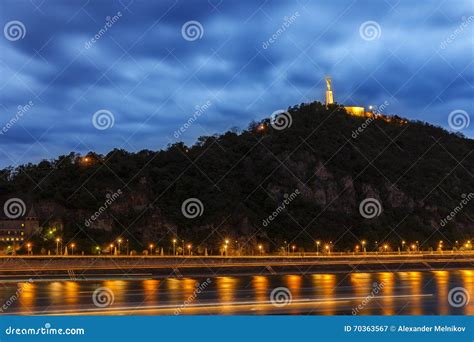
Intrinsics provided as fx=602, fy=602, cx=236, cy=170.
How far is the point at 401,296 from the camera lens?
3394cm

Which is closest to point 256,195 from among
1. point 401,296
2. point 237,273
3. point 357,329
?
point 237,273

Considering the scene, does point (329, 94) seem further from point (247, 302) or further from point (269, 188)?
point (247, 302)

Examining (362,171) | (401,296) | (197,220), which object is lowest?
(401,296)

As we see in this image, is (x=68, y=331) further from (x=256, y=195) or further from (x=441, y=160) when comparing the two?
(x=441, y=160)

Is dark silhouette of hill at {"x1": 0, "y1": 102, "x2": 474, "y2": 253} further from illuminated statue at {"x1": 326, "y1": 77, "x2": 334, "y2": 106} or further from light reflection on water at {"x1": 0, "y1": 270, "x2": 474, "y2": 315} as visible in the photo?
light reflection on water at {"x1": 0, "y1": 270, "x2": 474, "y2": 315}

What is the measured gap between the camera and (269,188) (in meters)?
101

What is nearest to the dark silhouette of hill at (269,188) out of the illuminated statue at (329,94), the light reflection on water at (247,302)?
the illuminated statue at (329,94)

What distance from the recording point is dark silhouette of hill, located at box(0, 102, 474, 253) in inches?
3403

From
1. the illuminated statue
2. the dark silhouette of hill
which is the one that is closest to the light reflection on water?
the dark silhouette of hill

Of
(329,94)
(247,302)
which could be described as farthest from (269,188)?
(247,302)

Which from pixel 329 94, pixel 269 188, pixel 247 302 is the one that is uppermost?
pixel 329 94

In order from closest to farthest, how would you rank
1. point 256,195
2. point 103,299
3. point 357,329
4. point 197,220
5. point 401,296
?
point 357,329 < point 103,299 < point 401,296 < point 197,220 < point 256,195

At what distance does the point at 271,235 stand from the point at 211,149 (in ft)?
83.2

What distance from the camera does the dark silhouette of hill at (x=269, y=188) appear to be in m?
86.4
